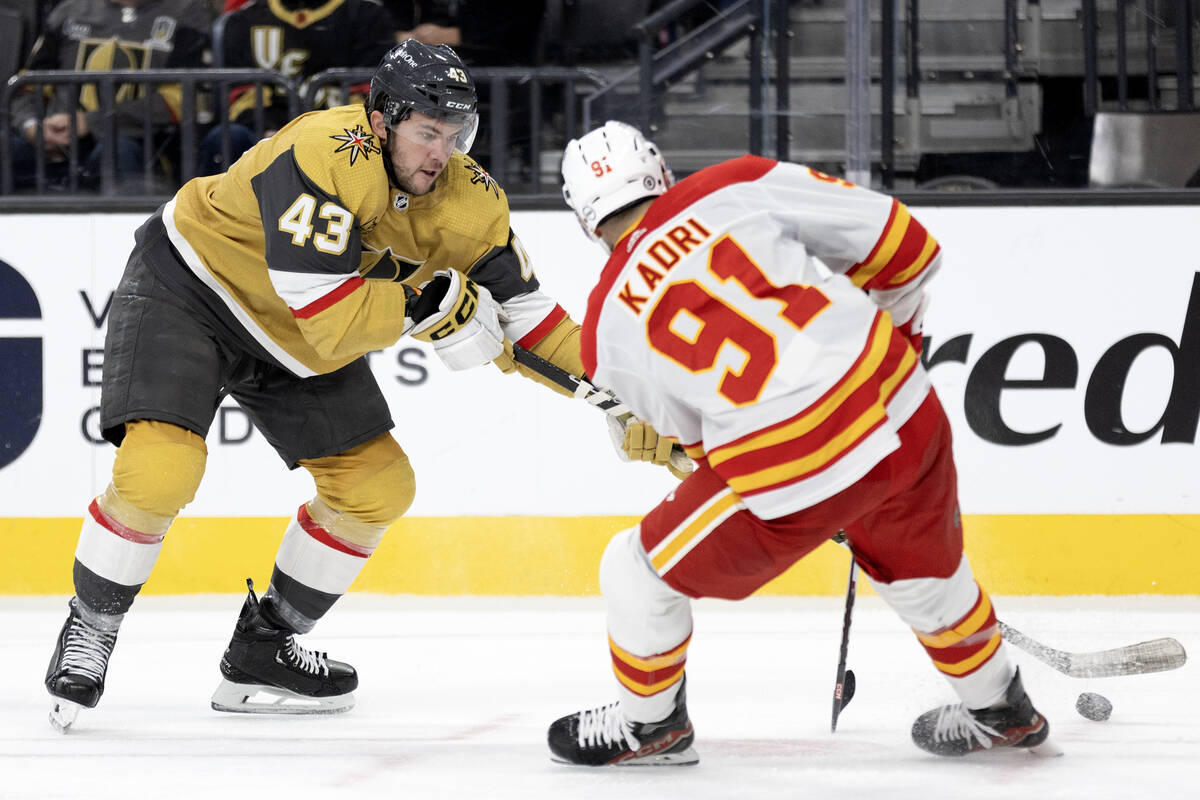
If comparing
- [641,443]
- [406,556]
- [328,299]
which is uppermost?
[328,299]

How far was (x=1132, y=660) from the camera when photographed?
237cm

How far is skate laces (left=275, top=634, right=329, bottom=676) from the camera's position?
267cm

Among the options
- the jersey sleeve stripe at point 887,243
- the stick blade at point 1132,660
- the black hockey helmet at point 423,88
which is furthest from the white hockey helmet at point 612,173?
the stick blade at point 1132,660

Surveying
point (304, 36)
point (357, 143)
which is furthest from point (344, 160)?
point (304, 36)

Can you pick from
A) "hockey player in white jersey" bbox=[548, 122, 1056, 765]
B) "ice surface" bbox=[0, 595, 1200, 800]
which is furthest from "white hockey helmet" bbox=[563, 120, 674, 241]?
"ice surface" bbox=[0, 595, 1200, 800]

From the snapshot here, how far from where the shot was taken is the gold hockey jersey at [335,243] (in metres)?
2.33

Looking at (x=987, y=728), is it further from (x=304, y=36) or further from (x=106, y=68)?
(x=106, y=68)

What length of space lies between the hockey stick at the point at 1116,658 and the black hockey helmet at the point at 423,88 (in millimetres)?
1256

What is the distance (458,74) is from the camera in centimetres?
242

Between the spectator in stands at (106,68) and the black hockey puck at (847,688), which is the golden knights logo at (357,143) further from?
the spectator in stands at (106,68)

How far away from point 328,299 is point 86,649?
73 centimetres

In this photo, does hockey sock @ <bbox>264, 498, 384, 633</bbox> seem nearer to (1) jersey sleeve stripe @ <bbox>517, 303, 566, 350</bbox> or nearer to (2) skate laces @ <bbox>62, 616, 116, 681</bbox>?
(2) skate laces @ <bbox>62, 616, 116, 681</bbox>

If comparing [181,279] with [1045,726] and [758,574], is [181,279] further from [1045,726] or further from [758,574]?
[1045,726]

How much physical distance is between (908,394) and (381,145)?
1024 millimetres
